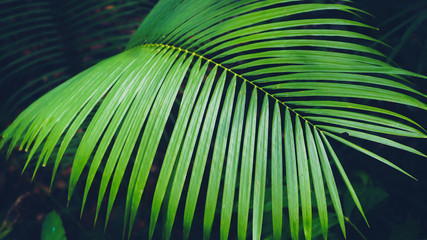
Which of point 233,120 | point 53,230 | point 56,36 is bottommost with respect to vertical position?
point 53,230

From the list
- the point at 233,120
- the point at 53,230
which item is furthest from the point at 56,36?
the point at 233,120

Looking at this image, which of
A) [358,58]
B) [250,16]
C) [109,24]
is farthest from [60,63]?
[358,58]

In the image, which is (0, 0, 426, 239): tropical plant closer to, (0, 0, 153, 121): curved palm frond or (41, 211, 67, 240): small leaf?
(41, 211, 67, 240): small leaf

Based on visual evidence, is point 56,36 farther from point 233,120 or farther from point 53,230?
point 233,120

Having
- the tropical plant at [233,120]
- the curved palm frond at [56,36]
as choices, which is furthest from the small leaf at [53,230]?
the curved palm frond at [56,36]

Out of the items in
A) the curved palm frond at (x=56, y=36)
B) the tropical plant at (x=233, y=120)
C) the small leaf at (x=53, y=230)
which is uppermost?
the curved palm frond at (x=56, y=36)

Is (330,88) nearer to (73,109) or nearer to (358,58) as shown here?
(358,58)

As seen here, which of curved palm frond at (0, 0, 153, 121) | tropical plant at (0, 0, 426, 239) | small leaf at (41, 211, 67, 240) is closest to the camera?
tropical plant at (0, 0, 426, 239)

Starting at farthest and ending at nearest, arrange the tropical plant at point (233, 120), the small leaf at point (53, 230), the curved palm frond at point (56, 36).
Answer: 1. the curved palm frond at point (56, 36)
2. the small leaf at point (53, 230)
3. the tropical plant at point (233, 120)

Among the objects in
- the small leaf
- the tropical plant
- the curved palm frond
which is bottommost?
the small leaf

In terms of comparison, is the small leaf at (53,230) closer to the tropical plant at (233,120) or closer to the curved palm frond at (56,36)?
the tropical plant at (233,120)

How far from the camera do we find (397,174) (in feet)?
3.59

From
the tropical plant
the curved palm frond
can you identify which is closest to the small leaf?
the tropical plant

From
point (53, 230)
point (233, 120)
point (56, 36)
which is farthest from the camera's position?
point (56, 36)
